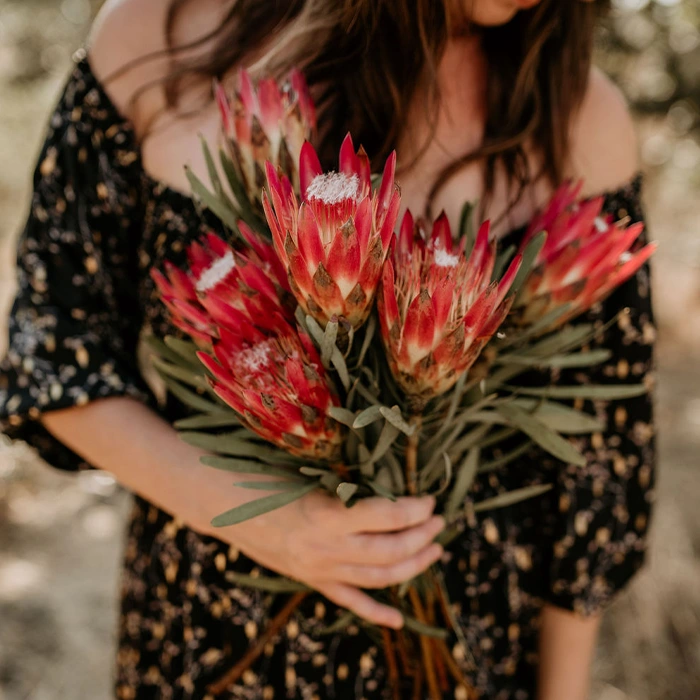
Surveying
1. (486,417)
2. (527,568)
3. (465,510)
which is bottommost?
(527,568)

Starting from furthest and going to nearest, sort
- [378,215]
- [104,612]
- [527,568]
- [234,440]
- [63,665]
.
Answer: [104,612] → [63,665] → [527,568] → [234,440] → [378,215]

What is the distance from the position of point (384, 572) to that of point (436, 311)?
0.32 meters

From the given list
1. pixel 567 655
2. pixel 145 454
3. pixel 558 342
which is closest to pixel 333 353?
pixel 558 342

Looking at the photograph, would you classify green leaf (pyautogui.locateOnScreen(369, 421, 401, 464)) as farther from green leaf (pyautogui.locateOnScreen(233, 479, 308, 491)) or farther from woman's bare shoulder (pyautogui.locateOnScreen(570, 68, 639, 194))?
woman's bare shoulder (pyautogui.locateOnScreen(570, 68, 639, 194))

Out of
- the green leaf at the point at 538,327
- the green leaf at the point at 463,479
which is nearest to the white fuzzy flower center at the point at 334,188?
the green leaf at the point at 538,327

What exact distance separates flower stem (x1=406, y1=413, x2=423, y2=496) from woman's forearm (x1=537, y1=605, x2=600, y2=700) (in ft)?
1.32

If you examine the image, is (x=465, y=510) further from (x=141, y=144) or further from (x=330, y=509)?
(x=141, y=144)

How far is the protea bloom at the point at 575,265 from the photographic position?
579 millimetres

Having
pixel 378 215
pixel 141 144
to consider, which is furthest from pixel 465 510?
pixel 141 144

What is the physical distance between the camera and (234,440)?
0.58 metres

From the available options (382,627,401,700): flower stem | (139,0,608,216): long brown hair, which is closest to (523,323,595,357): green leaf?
(139,0,608,216): long brown hair

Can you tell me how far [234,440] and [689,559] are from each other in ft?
6.36

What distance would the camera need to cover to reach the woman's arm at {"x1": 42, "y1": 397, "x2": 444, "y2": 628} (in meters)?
0.63

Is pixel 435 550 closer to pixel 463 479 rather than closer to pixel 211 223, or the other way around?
pixel 463 479
